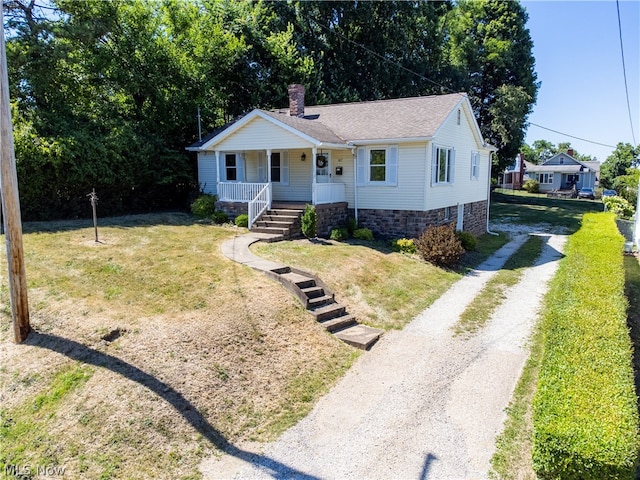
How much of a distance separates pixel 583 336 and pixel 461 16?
36.0m

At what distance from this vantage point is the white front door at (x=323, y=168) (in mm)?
17406

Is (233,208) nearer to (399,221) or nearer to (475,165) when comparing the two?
(399,221)

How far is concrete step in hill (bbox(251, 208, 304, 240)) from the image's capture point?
595 inches

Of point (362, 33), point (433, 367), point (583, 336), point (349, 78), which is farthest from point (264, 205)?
point (362, 33)

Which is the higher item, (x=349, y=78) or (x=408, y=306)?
(x=349, y=78)

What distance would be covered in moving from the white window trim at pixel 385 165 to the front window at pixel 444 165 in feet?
5.70

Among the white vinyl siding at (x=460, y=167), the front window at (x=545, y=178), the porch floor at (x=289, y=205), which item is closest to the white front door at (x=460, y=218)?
the white vinyl siding at (x=460, y=167)

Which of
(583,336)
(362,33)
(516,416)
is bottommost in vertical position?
(516,416)

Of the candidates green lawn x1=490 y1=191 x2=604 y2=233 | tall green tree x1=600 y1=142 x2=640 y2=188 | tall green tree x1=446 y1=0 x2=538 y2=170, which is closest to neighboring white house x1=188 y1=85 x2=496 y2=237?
green lawn x1=490 y1=191 x2=604 y2=233

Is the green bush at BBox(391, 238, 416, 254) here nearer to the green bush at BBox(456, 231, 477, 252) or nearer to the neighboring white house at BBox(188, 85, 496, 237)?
the neighboring white house at BBox(188, 85, 496, 237)

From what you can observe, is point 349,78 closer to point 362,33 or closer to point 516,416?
point 362,33

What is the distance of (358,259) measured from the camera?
13125 mm

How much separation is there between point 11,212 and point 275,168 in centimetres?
1298

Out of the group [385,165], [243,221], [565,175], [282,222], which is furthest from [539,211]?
[565,175]
